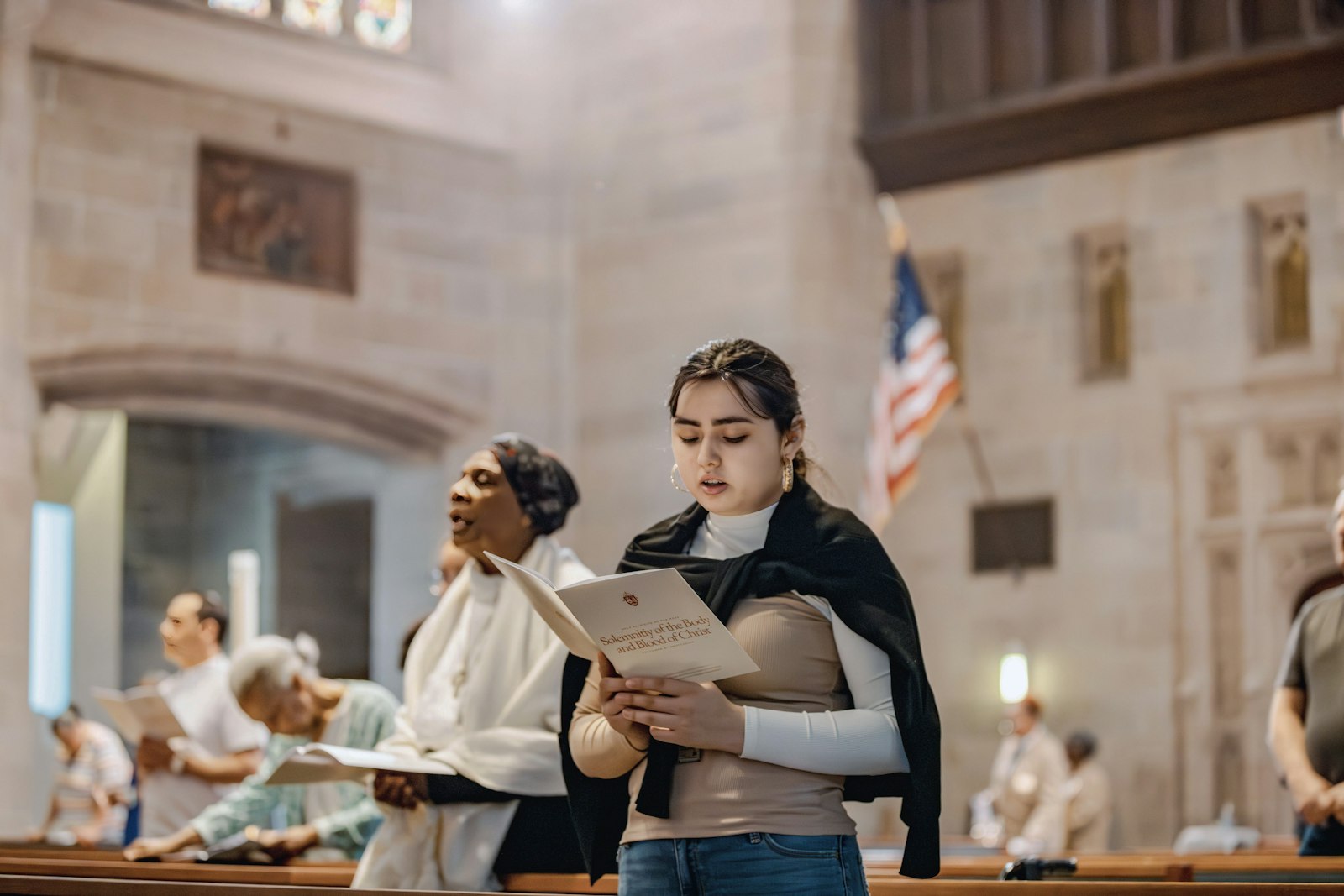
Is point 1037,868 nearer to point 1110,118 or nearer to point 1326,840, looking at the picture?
point 1326,840

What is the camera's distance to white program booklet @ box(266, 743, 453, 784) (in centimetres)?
327

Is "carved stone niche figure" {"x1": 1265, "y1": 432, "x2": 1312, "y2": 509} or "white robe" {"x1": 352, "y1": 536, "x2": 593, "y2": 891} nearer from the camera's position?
"white robe" {"x1": 352, "y1": 536, "x2": 593, "y2": 891}

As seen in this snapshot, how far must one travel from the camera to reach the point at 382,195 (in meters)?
9.20

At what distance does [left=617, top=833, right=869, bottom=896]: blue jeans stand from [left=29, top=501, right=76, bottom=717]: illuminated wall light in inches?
434

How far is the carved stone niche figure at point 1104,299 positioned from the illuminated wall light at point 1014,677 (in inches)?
74.8

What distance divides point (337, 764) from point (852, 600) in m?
1.39

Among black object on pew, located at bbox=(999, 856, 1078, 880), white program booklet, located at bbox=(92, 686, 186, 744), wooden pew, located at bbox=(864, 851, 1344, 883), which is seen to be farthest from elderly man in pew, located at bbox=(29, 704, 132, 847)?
black object on pew, located at bbox=(999, 856, 1078, 880)

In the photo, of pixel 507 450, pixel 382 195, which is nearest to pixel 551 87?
pixel 382 195

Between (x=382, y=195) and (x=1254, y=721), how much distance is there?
6.10 metres

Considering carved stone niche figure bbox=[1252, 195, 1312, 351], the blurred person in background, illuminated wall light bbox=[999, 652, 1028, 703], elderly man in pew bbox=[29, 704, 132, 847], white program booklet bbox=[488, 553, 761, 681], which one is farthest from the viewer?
illuminated wall light bbox=[999, 652, 1028, 703]

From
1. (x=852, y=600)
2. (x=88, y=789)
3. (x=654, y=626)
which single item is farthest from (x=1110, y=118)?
(x=654, y=626)

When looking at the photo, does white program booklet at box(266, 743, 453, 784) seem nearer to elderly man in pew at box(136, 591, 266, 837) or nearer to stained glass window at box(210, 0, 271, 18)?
elderly man in pew at box(136, 591, 266, 837)

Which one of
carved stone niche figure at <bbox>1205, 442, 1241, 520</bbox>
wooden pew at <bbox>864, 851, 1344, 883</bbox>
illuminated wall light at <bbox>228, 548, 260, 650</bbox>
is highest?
carved stone niche figure at <bbox>1205, 442, 1241, 520</bbox>

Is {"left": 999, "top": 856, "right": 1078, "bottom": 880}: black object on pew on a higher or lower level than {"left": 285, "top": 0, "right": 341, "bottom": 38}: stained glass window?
lower
